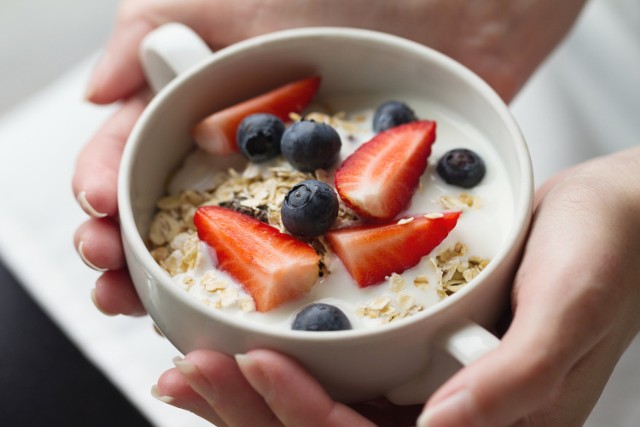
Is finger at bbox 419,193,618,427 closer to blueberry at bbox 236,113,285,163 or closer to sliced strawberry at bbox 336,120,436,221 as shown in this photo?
sliced strawberry at bbox 336,120,436,221

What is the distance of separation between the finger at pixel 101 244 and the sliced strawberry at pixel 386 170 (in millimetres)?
305

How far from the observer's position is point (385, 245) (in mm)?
858

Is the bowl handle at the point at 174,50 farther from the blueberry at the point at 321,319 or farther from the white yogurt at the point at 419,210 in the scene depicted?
the blueberry at the point at 321,319

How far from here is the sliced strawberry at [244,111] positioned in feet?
3.41

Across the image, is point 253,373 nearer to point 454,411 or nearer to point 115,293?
point 454,411

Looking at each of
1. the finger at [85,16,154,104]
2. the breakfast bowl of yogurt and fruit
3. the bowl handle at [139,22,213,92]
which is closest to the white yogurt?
the breakfast bowl of yogurt and fruit

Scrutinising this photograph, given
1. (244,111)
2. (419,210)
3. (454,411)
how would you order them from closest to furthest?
(454,411) → (419,210) → (244,111)

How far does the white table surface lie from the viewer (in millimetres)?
1341

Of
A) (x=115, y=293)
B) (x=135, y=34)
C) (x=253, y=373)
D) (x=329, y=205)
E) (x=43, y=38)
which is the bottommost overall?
(x=43, y=38)

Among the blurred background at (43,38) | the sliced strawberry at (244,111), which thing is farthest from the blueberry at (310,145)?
the blurred background at (43,38)

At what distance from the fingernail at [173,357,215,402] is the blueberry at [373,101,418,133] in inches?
15.1

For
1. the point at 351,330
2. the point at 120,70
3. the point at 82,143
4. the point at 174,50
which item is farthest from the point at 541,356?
the point at 82,143

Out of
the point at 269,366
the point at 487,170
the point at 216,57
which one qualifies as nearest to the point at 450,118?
the point at 487,170

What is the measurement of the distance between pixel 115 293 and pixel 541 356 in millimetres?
569
